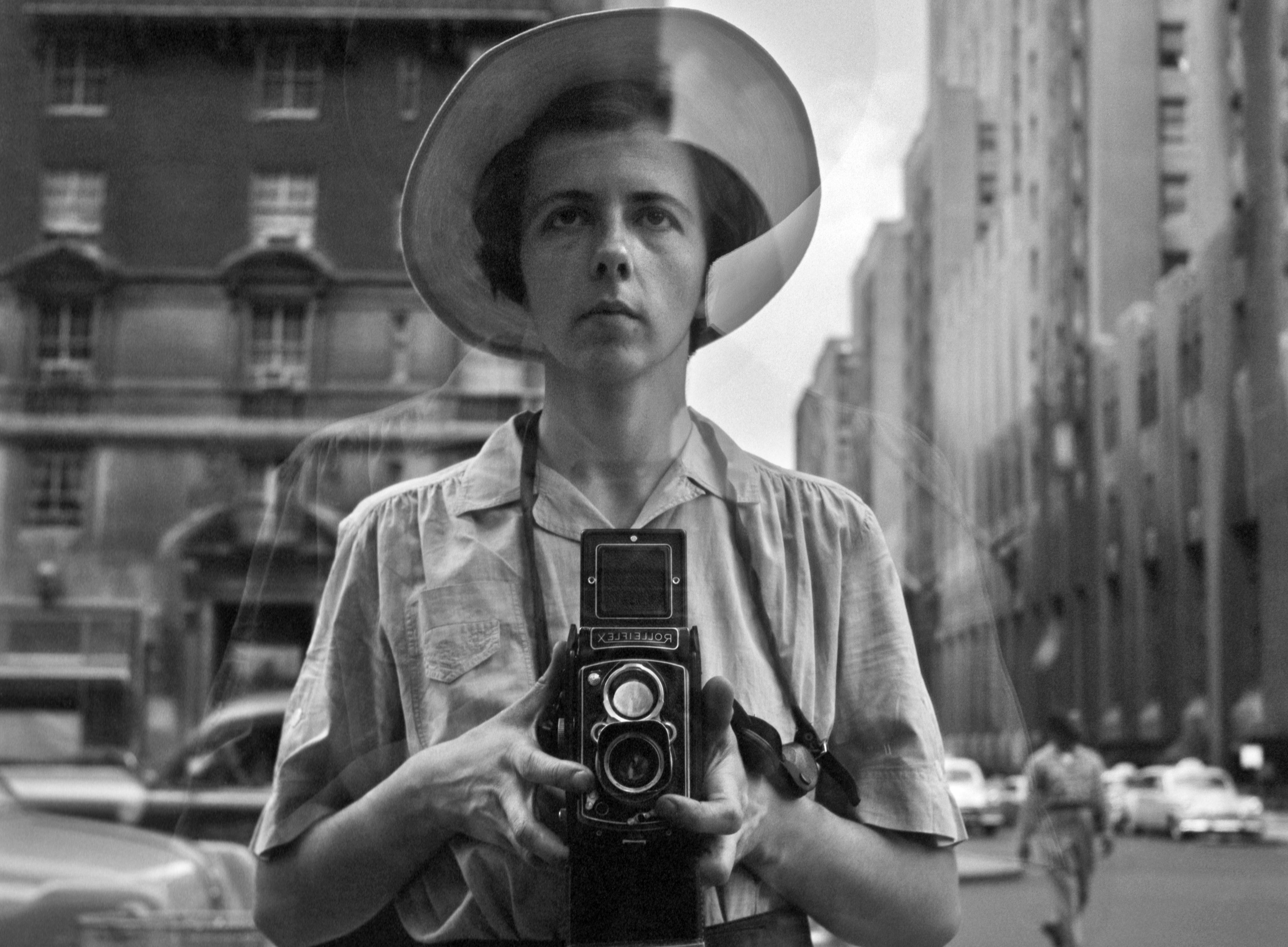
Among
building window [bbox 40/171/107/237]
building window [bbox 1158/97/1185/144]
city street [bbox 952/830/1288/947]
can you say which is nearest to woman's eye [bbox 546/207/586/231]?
building window [bbox 40/171/107/237]

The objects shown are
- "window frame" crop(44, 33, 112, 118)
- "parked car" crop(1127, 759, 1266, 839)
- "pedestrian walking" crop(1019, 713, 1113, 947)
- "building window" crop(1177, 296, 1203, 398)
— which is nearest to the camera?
"pedestrian walking" crop(1019, 713, 1113, 947)

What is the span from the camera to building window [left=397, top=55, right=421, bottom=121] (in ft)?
2.73

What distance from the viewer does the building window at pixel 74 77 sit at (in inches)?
89.4

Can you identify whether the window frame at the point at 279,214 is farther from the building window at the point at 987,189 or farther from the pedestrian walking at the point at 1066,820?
the pedestrian walking at the point at 1066,820

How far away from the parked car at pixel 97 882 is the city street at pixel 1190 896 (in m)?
1.68

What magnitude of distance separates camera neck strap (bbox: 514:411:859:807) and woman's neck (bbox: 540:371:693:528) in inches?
0.8

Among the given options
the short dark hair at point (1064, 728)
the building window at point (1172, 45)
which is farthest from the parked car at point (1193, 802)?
the building window at point (1172, 45)

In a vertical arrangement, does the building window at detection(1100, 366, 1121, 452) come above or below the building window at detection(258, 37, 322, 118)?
below

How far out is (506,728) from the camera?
24.9 inches

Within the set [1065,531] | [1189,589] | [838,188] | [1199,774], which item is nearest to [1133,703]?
[1189,589]

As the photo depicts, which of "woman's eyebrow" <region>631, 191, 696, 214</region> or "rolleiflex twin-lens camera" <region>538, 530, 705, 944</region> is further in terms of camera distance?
"woman's eyebrow" <region>631, 191, 696, 214</region>

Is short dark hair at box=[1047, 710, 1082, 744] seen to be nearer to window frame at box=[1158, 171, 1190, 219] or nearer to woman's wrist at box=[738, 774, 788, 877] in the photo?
window frame at box=[1158, 171, 1190, 219]

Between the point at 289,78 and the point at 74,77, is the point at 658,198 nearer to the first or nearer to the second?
the point at 289,78

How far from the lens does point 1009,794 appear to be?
46.3 inches
